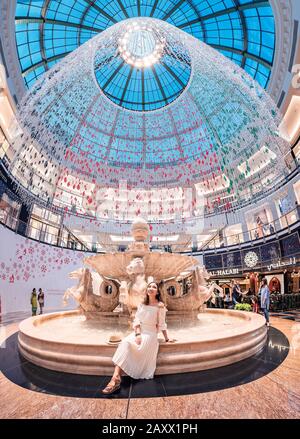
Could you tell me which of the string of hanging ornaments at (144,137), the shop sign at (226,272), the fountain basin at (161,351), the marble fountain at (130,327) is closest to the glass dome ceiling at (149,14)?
the string of hanging ornaments at (144,137)

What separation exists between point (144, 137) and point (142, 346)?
2305 cm

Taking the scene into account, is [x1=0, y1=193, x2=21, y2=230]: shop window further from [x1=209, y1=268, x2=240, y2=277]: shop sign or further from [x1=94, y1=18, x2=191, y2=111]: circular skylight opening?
[x1=209, y1=268, x2=240, y2=277]: shop sign

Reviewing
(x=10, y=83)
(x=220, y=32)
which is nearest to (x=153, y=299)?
(x=10, y=83)

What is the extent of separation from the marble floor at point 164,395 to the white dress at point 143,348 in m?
0.12

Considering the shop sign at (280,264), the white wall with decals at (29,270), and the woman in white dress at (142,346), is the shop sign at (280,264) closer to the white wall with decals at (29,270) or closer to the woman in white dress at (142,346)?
the white wall with decals at (29,270)

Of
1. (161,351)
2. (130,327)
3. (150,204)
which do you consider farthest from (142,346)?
(150,204)

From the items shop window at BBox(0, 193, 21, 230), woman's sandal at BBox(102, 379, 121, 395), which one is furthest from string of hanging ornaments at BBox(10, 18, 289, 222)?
woman's sandal at BBox(102, 379, 121, 395)

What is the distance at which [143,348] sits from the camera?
7.95ft

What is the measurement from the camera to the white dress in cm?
234

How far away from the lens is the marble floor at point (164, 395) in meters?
1.78

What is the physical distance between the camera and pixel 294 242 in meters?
14.0

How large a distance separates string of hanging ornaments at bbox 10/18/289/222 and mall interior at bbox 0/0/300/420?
15 centimetres

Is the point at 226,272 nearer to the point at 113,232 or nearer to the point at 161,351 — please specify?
the point at 113,232

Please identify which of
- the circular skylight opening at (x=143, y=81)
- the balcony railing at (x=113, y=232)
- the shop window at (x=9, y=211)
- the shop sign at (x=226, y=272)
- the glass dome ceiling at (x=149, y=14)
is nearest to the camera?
the shop window at (x=9, y=211)
